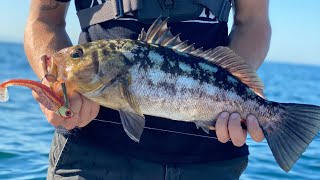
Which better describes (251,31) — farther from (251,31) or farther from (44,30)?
(44,30)

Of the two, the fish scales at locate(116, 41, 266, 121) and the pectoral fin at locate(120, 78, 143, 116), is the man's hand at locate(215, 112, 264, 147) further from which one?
the pectoral fin at locate(120, 78, 143, 116)

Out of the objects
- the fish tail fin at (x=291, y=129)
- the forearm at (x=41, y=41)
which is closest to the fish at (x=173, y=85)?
the fish tail fin at (x=291, y=129)

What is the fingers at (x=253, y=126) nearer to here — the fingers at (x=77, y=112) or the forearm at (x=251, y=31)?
the forearm at (x=251, y=31)

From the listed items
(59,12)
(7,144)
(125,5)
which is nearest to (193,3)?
(125,5)

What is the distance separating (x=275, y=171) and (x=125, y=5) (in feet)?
16.5

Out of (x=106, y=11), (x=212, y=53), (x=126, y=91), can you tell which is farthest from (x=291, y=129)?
(x=106, y=11)

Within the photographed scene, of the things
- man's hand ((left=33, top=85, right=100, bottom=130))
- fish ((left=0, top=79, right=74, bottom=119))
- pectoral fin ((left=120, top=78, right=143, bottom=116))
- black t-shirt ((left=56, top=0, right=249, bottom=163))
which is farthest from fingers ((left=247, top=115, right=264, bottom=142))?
fish ((left=0, top=79, right=74, bottom=119))

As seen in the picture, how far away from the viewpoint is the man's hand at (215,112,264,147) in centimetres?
271

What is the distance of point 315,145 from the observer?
9.01 m

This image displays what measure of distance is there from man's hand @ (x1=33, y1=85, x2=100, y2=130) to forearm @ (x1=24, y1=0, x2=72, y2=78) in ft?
1.55

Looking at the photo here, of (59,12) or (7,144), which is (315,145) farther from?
(59,12)

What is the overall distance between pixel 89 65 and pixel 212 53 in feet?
2.06

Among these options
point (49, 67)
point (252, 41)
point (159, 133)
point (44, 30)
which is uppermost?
point (49, 67)

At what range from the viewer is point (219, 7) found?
10.1ft
